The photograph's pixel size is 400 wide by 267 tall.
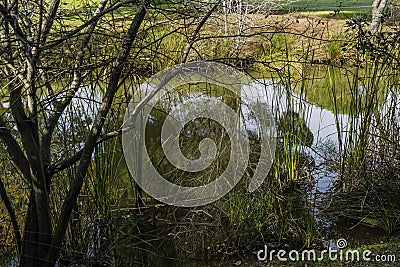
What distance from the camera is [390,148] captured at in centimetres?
321

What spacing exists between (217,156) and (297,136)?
0.57 metres

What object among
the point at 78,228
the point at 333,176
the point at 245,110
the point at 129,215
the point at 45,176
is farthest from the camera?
the point at 245,110

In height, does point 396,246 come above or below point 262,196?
below

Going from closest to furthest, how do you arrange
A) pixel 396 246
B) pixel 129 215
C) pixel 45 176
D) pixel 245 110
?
1. pixel 45 176
2. pixel 396 246
3. pixel 129 215
4. pixel 245 110

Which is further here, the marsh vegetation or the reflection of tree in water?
the reflection of tree in water

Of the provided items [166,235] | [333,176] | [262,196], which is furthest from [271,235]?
[333,176]

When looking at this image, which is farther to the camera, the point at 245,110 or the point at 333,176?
the point at 245,110

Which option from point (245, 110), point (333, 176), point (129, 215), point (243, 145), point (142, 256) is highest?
point (245, 110)

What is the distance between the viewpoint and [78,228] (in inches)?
104

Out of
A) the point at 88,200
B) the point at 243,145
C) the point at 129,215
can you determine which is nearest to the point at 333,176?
the point at 243,145

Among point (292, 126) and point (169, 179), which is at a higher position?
point (292, 126)

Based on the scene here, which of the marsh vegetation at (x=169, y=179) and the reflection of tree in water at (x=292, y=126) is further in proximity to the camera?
the reflection of tree in water at (x=292, y=126)

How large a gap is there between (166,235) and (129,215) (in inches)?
12.2

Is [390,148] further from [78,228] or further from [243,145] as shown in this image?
[78,228]
